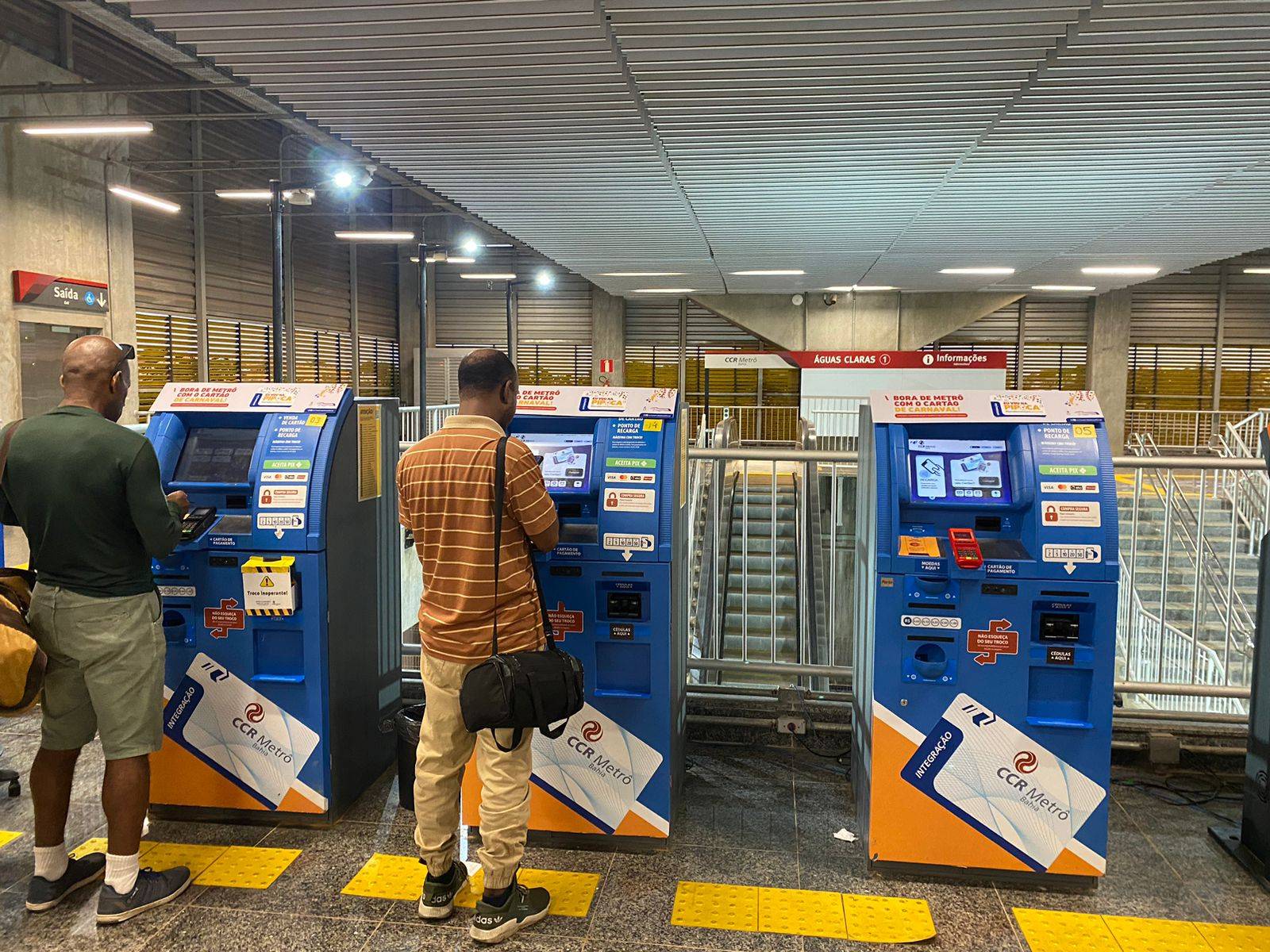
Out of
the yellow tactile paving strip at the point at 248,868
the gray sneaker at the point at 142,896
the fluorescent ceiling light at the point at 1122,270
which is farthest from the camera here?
the fluorescent ceiling light at the point at 1122,270

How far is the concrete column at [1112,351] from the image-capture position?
1617 cm

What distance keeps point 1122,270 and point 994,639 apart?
38.0 feet

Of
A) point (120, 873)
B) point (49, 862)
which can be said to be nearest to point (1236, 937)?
point (120, 873)

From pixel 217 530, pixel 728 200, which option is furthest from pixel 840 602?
pixel 728 200

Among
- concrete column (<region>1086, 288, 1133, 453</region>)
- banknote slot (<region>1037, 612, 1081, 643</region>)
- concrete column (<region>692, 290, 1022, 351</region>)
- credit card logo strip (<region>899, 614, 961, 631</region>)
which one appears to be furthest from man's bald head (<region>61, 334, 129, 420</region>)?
concrete column (<region>1086, 288, 1133, 453</region>)

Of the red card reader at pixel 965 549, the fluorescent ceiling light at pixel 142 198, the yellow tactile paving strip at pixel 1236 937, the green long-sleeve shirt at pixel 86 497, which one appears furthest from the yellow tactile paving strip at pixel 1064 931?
the fluorescent ceiling light at pixel 142 198

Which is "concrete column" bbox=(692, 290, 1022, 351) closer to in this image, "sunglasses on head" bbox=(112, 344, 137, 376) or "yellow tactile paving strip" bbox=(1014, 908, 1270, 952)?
"yellow tactile paving strip" bbox=(1014, 908, 1270, 952)

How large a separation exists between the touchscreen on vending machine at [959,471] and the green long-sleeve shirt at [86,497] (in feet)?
8.24

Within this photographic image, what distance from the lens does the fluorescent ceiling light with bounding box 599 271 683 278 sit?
1318 cm

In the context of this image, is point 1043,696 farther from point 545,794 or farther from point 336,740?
point 336,740

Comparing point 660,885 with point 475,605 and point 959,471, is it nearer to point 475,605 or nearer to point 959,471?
point 475,605

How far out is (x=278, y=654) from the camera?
3.42m

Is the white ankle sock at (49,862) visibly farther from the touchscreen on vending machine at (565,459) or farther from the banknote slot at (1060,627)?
the banknote slot at (1060,627)

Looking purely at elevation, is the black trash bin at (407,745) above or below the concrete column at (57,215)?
below
